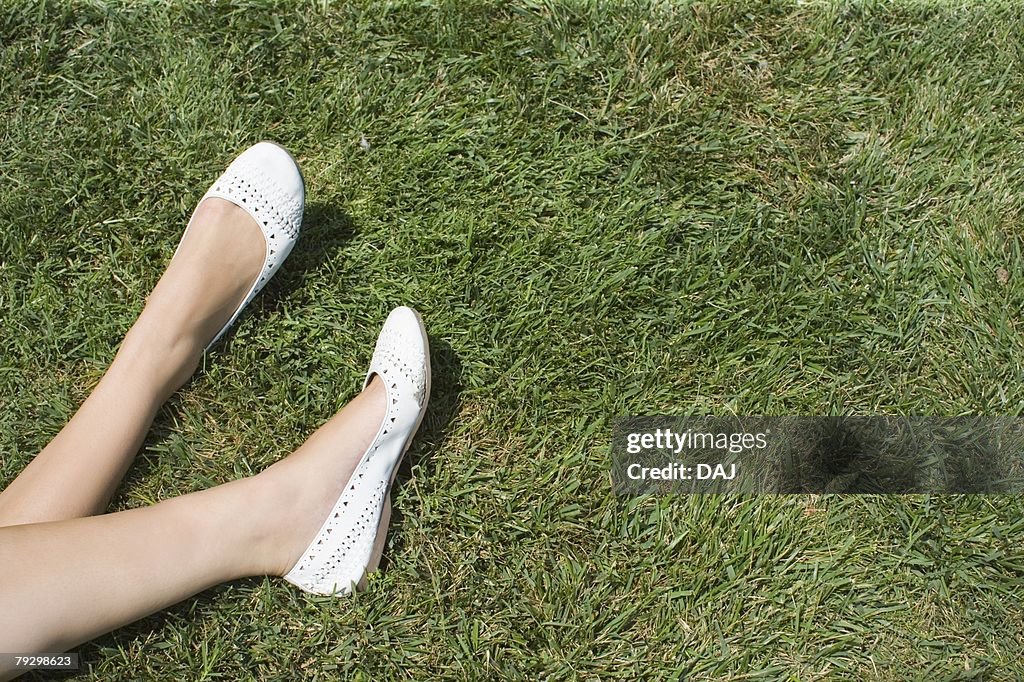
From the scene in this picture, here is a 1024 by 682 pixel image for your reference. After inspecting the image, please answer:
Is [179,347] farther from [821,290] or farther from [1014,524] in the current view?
[1014,524]

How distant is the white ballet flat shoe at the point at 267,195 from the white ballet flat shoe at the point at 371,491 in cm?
49

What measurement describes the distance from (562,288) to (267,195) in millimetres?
964

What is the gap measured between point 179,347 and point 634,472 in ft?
4.62

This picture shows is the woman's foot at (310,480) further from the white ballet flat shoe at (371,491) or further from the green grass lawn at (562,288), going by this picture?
the green grass lawn at (562,288)

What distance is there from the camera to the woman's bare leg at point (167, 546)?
1690mm

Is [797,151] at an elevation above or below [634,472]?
→ above

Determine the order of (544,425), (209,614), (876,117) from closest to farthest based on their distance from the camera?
1. (209,614)
2. (544,425)
3. (876,117)

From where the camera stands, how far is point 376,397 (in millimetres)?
2213

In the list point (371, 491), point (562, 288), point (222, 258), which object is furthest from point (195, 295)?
point (562, 288)

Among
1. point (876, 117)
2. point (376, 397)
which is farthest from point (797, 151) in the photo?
point (376, 397)

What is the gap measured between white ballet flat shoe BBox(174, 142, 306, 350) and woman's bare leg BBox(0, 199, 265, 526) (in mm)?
23

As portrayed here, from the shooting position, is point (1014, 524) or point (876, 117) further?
point (876, 117)

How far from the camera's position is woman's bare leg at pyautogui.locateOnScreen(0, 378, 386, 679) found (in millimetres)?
1690

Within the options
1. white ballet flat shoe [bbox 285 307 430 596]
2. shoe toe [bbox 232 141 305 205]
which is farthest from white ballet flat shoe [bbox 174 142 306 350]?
white ballet flat shoe [bbox 285 307 430 596]
